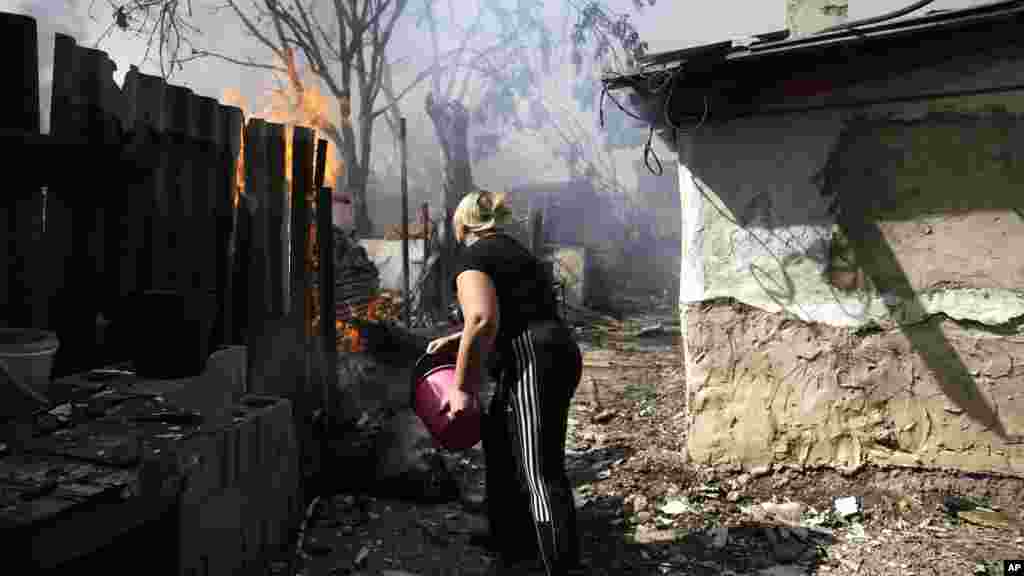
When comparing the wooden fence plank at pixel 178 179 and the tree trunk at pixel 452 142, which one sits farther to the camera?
the tree trunk at pixel 452 142

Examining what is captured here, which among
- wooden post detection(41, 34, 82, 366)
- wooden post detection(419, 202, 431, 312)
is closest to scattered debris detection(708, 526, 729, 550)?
wooden post detection(41, 34, 82, 366)

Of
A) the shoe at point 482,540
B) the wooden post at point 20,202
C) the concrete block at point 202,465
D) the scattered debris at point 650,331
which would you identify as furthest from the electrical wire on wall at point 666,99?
the scattered debris at point 650,331

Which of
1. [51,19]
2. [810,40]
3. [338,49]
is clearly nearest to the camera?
[810,40]

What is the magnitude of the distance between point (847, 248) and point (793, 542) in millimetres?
1820

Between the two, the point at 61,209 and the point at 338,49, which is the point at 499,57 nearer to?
the point at 338,49

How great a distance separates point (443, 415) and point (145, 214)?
191 cm

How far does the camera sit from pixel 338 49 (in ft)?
67.5

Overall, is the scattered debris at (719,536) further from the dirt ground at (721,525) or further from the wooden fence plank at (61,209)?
the wooden fence plank at (61,209)

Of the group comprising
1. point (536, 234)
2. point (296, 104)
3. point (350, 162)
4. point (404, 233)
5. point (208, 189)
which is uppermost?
point (296, 104)

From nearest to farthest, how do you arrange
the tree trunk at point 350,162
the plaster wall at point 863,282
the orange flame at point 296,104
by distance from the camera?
the plaster wall at point 863,282, the orange flame at point 296,104, the tree trunk at point 350,162

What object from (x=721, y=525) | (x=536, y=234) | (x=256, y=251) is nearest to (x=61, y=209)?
(x=256, y=251)

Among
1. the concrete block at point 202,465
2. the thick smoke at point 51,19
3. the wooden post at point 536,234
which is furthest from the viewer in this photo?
the thick smoke at point 51,19

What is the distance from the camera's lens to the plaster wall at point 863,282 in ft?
12.1

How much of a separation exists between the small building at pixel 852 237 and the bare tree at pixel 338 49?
1601cm
